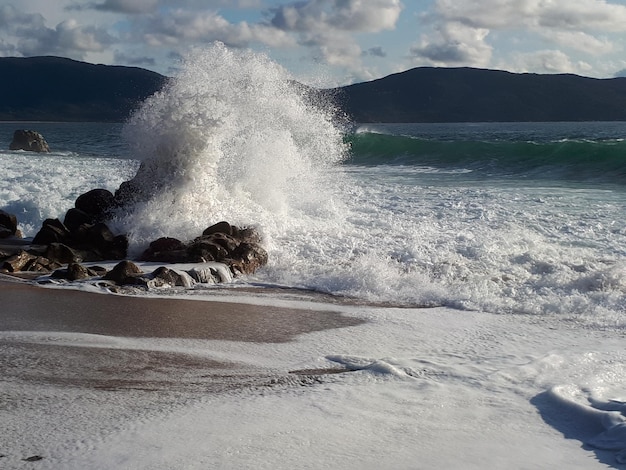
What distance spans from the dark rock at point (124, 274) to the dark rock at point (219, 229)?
2089 mm

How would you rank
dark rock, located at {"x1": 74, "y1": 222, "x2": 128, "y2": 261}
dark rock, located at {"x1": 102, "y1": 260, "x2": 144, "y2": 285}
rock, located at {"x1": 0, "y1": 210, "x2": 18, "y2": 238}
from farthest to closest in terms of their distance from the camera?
rock, located at {"x1": 0, "y1": 210, "x2": 18, "y2": 238} < dark rock, located at {"x1": 74, "y1": 222, "x2": 128, "y2": 261} < dark rock, located at {"x1": 102, "y1": 260, "x2": 144, "y2": 285}

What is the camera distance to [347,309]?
27.5ft

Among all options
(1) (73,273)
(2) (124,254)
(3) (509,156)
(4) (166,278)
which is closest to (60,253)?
(2) (124,254)

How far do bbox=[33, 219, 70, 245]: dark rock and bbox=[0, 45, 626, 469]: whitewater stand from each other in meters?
0.81

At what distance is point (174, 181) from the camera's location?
12875 mm

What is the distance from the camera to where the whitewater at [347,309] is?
4668 mm

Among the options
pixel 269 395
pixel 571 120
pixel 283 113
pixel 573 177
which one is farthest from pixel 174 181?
pixel 571 120

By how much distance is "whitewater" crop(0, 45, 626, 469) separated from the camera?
467cm

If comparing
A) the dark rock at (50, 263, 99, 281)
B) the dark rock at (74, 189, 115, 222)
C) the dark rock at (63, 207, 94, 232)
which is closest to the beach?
the dark rock at (50, 263, 99, 281)

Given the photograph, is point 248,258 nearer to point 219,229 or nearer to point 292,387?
point 219,229

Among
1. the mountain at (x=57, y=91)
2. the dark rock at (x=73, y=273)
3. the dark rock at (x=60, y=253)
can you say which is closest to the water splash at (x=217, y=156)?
the dark rock at (x=60, y=253)

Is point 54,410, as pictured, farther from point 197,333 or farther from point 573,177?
point 573,177

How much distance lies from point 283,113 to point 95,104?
14164 centimetres

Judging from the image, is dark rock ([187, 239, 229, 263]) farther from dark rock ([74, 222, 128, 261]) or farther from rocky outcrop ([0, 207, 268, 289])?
dark rock ([74, 222, 128, 261])
